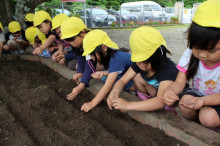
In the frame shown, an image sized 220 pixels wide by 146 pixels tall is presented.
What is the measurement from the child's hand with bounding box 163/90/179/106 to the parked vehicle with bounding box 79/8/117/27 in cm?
1263

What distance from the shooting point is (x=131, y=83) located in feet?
8.24

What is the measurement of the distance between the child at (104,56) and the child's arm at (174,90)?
26.2 inches

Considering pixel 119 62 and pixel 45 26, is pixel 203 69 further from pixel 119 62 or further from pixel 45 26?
pixel 45 26

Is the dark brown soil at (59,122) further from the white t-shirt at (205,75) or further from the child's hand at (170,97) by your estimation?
the white t-shirt at (205,75)

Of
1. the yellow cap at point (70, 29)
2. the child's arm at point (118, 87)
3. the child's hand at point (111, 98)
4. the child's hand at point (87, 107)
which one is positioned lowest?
the child's hand at point (87, 107)

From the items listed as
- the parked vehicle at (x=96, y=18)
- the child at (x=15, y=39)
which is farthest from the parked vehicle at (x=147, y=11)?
the child at (x=15, y=39)

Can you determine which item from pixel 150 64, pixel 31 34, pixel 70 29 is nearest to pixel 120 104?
pixel 150 64

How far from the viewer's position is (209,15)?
4.04 feet

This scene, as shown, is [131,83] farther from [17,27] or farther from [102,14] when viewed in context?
[102,14]

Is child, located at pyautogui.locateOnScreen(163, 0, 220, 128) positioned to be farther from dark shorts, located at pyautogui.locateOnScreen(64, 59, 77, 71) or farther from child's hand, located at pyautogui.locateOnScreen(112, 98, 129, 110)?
dark shorts, located at pyautogui.locateOnScreen(64, 59, 77, 71)

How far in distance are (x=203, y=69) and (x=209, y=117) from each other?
36cm

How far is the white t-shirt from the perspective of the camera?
156 cm

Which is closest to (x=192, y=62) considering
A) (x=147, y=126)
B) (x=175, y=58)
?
(x=147, y=126)

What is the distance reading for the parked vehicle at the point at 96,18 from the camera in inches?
540
